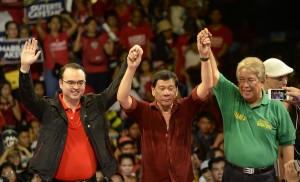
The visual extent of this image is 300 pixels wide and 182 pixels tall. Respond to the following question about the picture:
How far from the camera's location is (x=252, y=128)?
5980mm

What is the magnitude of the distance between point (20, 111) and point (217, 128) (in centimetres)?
256

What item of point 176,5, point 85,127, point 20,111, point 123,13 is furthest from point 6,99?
point 85,127

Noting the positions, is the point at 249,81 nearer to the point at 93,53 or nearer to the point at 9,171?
the point at 9,171

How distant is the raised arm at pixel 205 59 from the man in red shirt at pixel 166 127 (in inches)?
1.2

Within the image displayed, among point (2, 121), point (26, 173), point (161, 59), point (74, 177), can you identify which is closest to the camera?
point (74, 177)

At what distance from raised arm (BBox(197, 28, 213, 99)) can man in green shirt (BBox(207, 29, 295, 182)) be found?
17 centimetres


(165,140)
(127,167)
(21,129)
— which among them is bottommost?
(127,167)

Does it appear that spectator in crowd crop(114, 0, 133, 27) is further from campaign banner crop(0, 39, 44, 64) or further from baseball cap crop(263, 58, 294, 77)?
baseball cap crop(263, 58, 294, 77)

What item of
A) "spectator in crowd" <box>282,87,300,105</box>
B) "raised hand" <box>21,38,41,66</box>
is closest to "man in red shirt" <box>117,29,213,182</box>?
"spectator in crowd" <box>282,87,300,105</box>

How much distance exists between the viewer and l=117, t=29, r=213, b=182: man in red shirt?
5.90 m

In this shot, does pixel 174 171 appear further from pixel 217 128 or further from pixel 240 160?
pixel 217 128

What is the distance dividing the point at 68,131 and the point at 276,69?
1.84 metres

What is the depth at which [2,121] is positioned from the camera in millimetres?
9586

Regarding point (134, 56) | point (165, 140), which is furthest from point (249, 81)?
point (134, 56)
